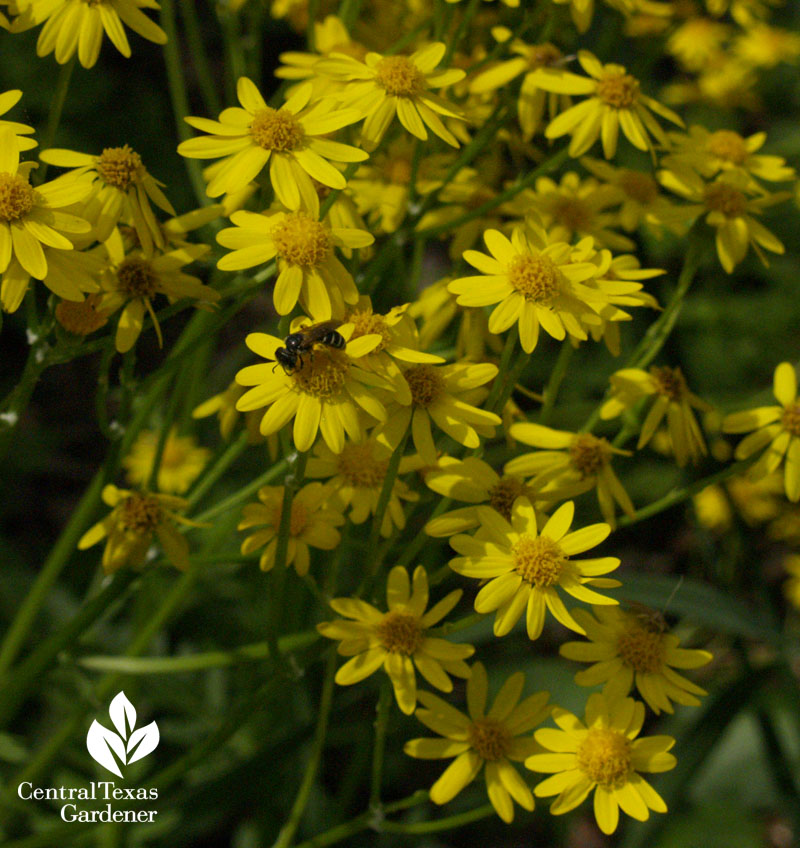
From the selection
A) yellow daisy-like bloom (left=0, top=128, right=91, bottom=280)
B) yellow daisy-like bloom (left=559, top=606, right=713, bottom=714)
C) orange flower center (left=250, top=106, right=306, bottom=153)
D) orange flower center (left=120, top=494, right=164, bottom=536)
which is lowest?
yellow daisy-like bloom (left=559, top=606, right=713, bottom=714)

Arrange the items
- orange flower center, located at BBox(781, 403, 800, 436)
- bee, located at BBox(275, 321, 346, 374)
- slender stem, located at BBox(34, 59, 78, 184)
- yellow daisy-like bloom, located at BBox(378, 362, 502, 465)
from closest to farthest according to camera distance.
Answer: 1. bee, located at BBox(275, 321, 346, 374)
2. yellow daisy-like bloom, located at BBox(378, 362, 502, 465)
3. slender stem, located at BBox(34, 59, 78, 184)
4. orange flower center, located at BBox(781, 403, 800, 436)

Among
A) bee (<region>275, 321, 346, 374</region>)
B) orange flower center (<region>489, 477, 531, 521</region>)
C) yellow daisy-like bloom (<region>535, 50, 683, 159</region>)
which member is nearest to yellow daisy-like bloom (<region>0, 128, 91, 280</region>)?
bee (<region>275, 321, 346, 374</region>)

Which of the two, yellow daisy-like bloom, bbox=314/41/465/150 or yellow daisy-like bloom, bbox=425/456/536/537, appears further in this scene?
yellow daisy-like bloom, bbox=314/41/465/150

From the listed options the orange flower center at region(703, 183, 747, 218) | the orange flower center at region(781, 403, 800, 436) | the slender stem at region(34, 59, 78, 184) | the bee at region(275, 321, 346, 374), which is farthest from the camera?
the orange flower center at region(703, 183, 747, 218)

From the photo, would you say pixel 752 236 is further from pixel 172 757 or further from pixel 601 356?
pixel 172 757

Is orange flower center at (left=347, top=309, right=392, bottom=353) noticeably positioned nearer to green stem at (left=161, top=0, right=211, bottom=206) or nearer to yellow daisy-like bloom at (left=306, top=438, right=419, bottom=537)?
yellow daisy-like bloom at (left=306, top=438, right=419, bottom=537)

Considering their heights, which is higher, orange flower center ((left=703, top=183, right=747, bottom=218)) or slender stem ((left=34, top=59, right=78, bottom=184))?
slender stem ((left=34, top=59, right=78, bottom=184))

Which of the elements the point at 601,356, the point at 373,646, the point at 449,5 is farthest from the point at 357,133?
the point at 601,356
